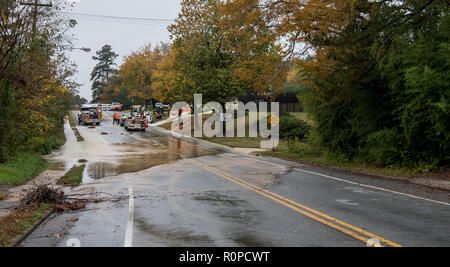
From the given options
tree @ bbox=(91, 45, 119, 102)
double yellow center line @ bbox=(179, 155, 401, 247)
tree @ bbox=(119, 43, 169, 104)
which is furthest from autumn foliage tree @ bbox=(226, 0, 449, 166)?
tree @ bbox=(91, 45, 119, 102)

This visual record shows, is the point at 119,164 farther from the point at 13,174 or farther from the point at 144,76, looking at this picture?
the point at 144,76

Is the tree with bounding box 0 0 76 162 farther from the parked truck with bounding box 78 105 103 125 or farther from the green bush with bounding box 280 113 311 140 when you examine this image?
the parked truck with bounding box 78 105 103 125

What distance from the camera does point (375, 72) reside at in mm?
18156

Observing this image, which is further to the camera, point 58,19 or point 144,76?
point 144,76

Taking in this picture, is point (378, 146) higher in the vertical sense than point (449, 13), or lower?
lower

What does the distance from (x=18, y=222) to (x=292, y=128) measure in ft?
103

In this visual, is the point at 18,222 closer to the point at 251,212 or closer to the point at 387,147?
the point at 251,212

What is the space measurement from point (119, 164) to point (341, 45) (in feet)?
37.8

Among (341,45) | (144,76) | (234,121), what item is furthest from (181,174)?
(144,76)

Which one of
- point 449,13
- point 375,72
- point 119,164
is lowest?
point 119,164

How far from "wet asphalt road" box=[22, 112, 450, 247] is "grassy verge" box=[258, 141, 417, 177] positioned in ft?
4.76

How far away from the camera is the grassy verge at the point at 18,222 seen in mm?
7756
